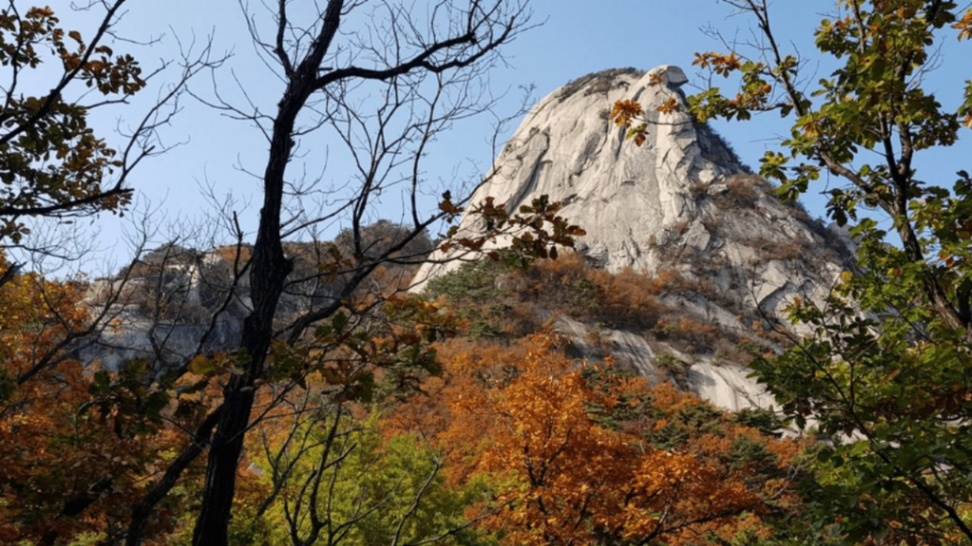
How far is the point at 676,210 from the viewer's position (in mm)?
41094

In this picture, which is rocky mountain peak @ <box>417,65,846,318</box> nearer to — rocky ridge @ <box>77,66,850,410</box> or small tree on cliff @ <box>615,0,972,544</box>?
rocky ridge @ <box>77,66,850,410</box>

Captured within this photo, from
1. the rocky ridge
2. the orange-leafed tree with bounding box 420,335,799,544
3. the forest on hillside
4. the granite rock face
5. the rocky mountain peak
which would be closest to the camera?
the forest on hillside

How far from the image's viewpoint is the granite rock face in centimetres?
3650

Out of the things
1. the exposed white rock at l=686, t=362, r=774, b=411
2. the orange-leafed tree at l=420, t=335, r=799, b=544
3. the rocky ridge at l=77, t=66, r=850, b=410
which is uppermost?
the rocky ridge at l=77, t=66, r=850, b=410

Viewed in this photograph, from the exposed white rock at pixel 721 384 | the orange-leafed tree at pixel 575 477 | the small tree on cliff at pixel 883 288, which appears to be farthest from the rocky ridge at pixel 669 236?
the small tree on cliff at pixel 883 288

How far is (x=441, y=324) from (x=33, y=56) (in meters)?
3.75

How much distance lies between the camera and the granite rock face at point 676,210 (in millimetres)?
36500

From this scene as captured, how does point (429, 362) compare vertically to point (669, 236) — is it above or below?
below

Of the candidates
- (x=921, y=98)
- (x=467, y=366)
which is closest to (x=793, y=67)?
(x=921, y=98)

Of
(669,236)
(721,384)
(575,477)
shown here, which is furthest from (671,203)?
(575,477)

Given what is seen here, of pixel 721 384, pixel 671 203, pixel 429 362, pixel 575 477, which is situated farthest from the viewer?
pixel 671 203

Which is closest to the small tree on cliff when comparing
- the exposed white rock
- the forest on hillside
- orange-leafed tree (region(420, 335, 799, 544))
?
the forest on hillside

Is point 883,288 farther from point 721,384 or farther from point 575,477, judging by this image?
point 721,384

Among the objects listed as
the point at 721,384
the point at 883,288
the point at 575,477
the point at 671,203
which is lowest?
the point at 575,477
